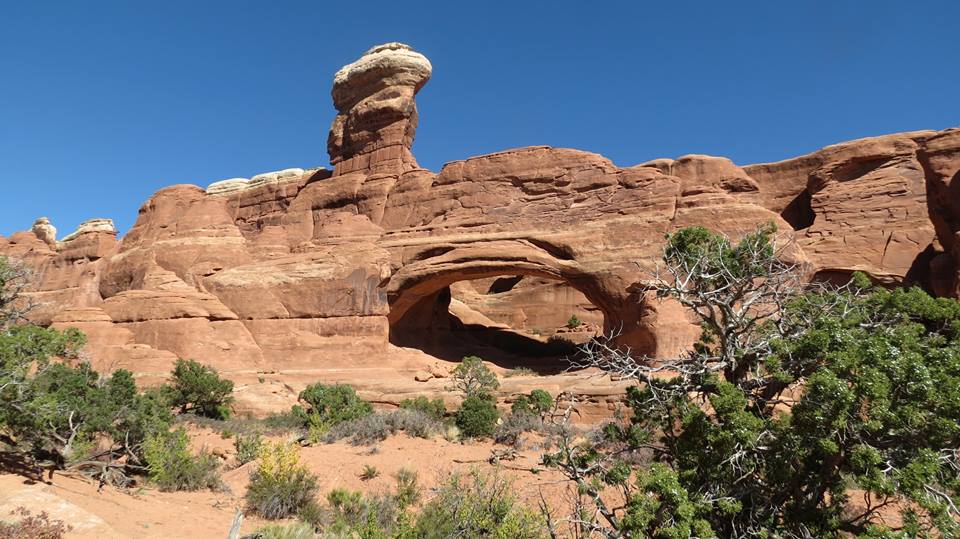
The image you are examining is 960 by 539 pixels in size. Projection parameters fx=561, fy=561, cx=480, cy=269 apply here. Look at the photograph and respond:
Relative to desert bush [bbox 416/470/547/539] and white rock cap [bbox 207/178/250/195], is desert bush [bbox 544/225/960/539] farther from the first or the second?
white rock cap [bbox 207/178/250/195]

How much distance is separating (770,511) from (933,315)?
5.05 m

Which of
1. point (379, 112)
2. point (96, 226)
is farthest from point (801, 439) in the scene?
point (96, 226)

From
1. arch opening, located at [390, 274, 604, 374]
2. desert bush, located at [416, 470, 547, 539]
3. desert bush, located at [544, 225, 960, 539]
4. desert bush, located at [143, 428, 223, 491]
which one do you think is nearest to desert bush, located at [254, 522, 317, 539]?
desert bush, located at [416, 470, 547, 539]

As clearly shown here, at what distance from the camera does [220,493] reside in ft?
32.0

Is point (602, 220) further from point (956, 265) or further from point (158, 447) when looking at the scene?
point (158, 447)

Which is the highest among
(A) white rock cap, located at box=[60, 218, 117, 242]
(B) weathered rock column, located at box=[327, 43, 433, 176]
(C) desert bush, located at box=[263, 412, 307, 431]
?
(B) weathered rock column, located at box=[327, 43, 433, 176]

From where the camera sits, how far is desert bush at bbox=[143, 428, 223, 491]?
977 centimetres

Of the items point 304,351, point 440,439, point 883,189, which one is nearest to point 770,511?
point 440,439

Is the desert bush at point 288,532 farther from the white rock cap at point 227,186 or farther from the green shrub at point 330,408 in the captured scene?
the white rock cap at point 227,186

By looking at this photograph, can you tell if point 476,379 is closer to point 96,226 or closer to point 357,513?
point 357,513

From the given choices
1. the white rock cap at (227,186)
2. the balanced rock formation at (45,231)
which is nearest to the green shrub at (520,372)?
the white rock cap at (227,186)

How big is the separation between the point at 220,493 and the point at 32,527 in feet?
12.7

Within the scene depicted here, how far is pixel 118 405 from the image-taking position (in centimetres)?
1125

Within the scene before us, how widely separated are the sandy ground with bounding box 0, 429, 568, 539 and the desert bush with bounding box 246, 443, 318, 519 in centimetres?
29
